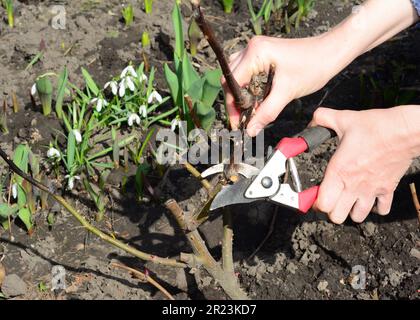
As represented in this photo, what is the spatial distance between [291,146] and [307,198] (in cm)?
16

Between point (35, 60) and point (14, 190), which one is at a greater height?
point (35, 60)

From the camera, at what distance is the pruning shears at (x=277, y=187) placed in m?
2.04

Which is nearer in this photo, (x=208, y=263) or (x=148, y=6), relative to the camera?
(x=208, y=263)

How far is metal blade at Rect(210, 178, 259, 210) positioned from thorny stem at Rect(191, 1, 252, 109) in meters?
0.23

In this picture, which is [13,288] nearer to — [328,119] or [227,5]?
[328,119]

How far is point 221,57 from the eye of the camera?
5.74ft

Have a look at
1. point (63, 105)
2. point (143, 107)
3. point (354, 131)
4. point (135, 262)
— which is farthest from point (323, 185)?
point (63, 105)

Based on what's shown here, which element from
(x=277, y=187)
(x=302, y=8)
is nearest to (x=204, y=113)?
(x=277, y=187)

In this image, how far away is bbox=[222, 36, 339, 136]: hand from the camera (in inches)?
84.1

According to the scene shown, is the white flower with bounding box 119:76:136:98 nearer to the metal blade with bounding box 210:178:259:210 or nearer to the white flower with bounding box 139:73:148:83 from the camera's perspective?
the white flower with bounding box 139:73:148:83

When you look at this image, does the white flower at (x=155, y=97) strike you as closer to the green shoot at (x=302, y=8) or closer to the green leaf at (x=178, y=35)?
the green leaf at (x=178, y=35)

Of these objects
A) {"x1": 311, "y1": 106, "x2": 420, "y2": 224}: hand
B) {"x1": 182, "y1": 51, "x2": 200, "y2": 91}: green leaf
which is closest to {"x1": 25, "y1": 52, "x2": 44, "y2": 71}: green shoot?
{"x1": 182, "y1": 51, "x2": 200, "y2": 91}: green leaf

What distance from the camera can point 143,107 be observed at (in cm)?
283

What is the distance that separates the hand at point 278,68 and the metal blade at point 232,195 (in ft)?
0.54
